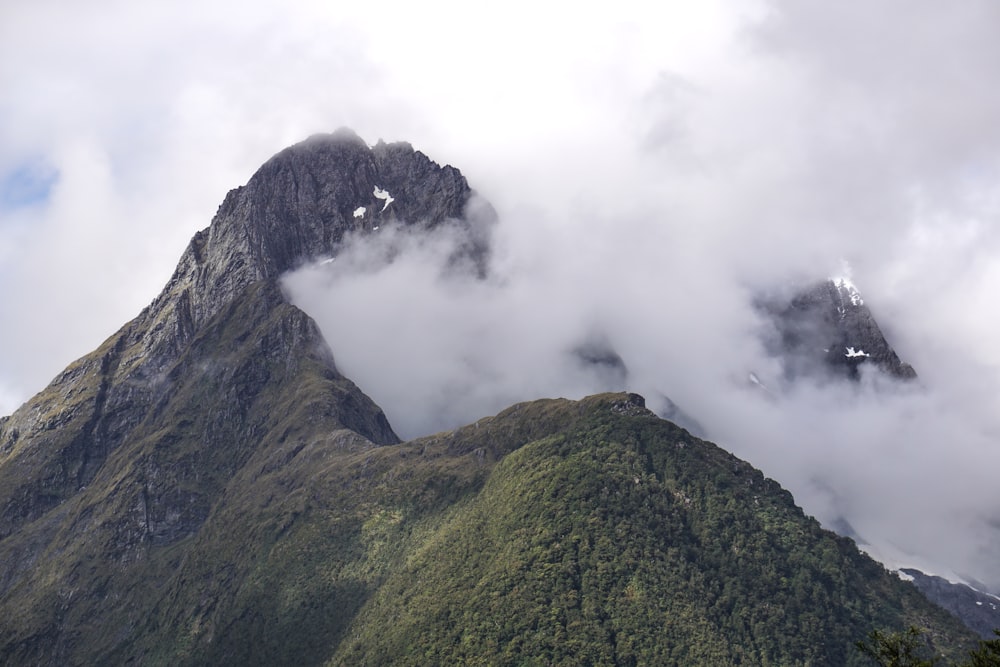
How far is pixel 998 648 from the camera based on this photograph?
9300 centimetres

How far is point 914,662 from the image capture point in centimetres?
9181

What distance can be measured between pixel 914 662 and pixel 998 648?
837 cm
